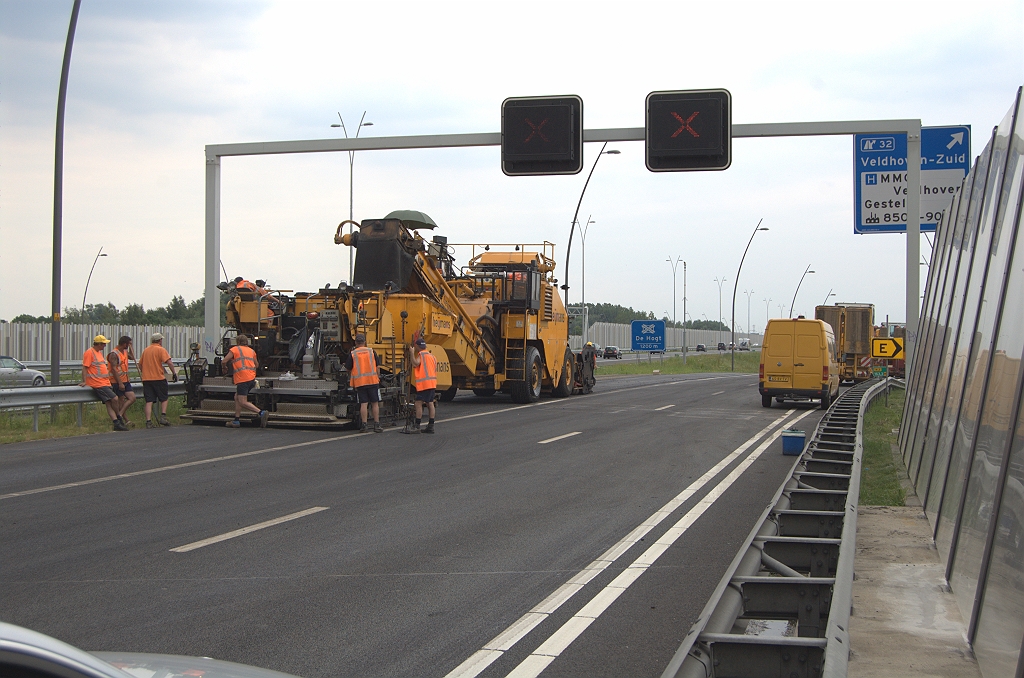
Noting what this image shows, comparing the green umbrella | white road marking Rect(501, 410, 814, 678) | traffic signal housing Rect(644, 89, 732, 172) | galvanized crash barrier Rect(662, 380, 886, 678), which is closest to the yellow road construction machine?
the green umbrella

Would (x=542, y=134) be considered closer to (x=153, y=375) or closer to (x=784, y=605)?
(x=153, y=375)

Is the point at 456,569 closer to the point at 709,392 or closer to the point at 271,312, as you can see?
the point at 271,312

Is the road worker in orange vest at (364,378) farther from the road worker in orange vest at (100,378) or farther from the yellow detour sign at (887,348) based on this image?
the yellow detour sign at (887,348)

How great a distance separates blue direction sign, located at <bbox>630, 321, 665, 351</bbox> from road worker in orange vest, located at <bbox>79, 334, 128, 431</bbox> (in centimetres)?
4203

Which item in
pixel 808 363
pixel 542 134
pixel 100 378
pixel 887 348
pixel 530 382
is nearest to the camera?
pixel 100 378

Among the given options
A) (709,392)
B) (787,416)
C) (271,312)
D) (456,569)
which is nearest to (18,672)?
(456,569)

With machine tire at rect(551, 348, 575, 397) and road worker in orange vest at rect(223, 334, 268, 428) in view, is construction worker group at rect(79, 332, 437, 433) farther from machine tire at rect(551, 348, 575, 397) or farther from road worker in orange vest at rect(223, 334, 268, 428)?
machine tire at rect(551, 348, 575, 397)

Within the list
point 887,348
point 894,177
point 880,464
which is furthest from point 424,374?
point 887,348

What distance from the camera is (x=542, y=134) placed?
1675 cm

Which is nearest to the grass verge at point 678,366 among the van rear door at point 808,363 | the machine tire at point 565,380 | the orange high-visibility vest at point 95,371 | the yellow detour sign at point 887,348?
the machine tire at point 565,380

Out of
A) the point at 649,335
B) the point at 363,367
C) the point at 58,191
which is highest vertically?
the point at 58,191

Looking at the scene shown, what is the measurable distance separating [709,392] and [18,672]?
32258 mm

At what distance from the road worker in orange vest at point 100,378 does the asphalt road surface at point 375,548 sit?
1.61m

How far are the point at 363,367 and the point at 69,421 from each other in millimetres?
5716
